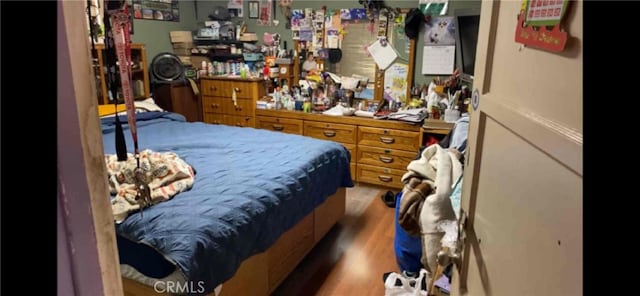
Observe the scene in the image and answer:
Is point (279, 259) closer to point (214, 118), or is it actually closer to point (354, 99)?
point (354, 99)

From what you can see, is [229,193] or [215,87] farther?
[215,87]

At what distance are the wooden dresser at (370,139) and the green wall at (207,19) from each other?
0.72m

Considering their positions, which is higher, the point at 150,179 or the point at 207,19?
the point at 207,19

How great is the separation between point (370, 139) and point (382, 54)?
0.93 m

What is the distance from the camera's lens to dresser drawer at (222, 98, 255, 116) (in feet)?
14.5

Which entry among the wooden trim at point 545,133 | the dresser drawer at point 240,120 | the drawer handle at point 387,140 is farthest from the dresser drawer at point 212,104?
the wooden trim at point 545,133

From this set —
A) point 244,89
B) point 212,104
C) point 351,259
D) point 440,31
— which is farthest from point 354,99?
point 351,259

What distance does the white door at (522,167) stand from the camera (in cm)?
55

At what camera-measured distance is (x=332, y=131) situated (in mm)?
3943


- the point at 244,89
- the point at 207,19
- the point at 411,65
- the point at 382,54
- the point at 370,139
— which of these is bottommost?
the point at 370,139

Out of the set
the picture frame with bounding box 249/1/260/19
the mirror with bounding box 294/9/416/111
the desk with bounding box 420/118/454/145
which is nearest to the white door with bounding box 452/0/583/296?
the desk with bounding box 420/118/454/145

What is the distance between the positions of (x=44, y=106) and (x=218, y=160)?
206cm

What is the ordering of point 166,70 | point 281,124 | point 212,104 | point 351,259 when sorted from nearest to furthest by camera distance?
point 351,259, point 281,124, point 166,70, point 212,104

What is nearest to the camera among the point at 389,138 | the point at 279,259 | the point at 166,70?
the point at 279,259
